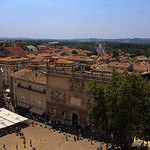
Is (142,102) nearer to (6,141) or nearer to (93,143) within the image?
(93,143)

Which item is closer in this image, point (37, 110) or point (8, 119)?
point (8, 119)

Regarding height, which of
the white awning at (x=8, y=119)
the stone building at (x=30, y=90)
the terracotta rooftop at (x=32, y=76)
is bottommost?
the white awning at (x=8, y=119)

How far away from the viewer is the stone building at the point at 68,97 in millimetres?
28500

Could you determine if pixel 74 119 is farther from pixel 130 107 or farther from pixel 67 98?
pixel 130 107

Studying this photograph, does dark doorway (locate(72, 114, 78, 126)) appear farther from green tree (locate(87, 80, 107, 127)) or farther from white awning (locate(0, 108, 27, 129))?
white awning (locate(0, 108, 27, 129))

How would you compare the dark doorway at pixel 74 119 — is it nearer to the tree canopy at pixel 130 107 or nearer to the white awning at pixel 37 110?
the white awning at pixel 37 110

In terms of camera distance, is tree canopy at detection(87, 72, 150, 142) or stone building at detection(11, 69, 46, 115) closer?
tree canopy at detection(87, 72, 150, 142)

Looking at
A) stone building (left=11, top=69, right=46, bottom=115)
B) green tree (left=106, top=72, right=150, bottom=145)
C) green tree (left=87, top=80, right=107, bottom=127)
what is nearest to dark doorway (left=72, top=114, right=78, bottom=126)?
stone building (left=11, top=69, right=46, bottom=115)

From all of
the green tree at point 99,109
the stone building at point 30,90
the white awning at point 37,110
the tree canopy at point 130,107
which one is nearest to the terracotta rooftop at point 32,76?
the stone building at point 30,90

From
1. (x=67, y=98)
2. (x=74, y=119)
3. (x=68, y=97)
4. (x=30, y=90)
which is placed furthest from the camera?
(x=30, y=90)

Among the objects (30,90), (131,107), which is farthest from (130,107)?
(30,90)

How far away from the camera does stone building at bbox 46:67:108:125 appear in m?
28.5

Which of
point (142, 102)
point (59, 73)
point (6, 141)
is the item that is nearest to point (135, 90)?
point (142, 102)

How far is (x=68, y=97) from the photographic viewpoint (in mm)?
30297
